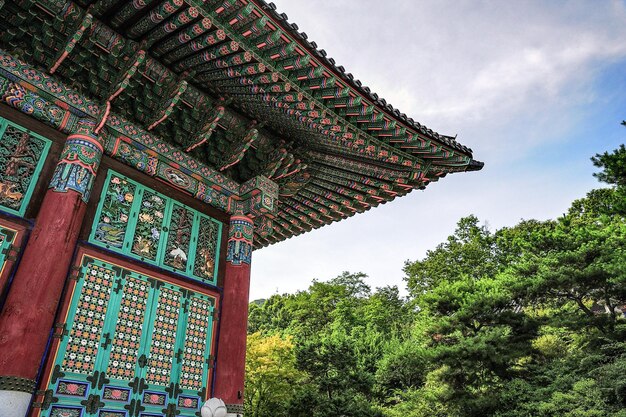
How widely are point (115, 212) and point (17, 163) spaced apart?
1258 mm

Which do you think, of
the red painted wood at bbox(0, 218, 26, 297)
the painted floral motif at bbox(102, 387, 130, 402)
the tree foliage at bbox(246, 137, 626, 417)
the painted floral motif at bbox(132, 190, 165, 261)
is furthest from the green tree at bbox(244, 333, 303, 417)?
the red painted wood at bbox(0, 218, 26, 297)

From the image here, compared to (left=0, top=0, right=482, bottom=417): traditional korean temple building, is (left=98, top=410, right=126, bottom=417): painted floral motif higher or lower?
lower

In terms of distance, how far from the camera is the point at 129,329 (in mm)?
4945

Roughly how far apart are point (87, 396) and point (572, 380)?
13910mm

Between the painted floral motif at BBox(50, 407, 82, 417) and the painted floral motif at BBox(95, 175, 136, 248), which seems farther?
the painted floral motif at BBox(95, 175, 136, 248)

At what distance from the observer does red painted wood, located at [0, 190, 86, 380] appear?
3764mm

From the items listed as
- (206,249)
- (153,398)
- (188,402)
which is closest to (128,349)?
(153,398)

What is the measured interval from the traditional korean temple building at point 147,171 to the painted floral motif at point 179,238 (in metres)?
0.02

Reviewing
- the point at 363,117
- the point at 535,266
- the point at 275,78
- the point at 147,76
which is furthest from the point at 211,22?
the point at 535,266

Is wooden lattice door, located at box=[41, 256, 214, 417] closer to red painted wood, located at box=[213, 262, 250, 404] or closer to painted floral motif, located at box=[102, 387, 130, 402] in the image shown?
painted floral motif, located at box=[102, 387, 130, 402]

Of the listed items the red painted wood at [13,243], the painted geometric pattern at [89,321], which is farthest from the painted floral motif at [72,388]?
the red painted wood at [13,243]

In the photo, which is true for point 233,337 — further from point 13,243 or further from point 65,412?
point 13,243

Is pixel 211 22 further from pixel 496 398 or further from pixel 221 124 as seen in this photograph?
pixel 496 398

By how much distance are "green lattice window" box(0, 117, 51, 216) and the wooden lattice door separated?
106 centimetres
